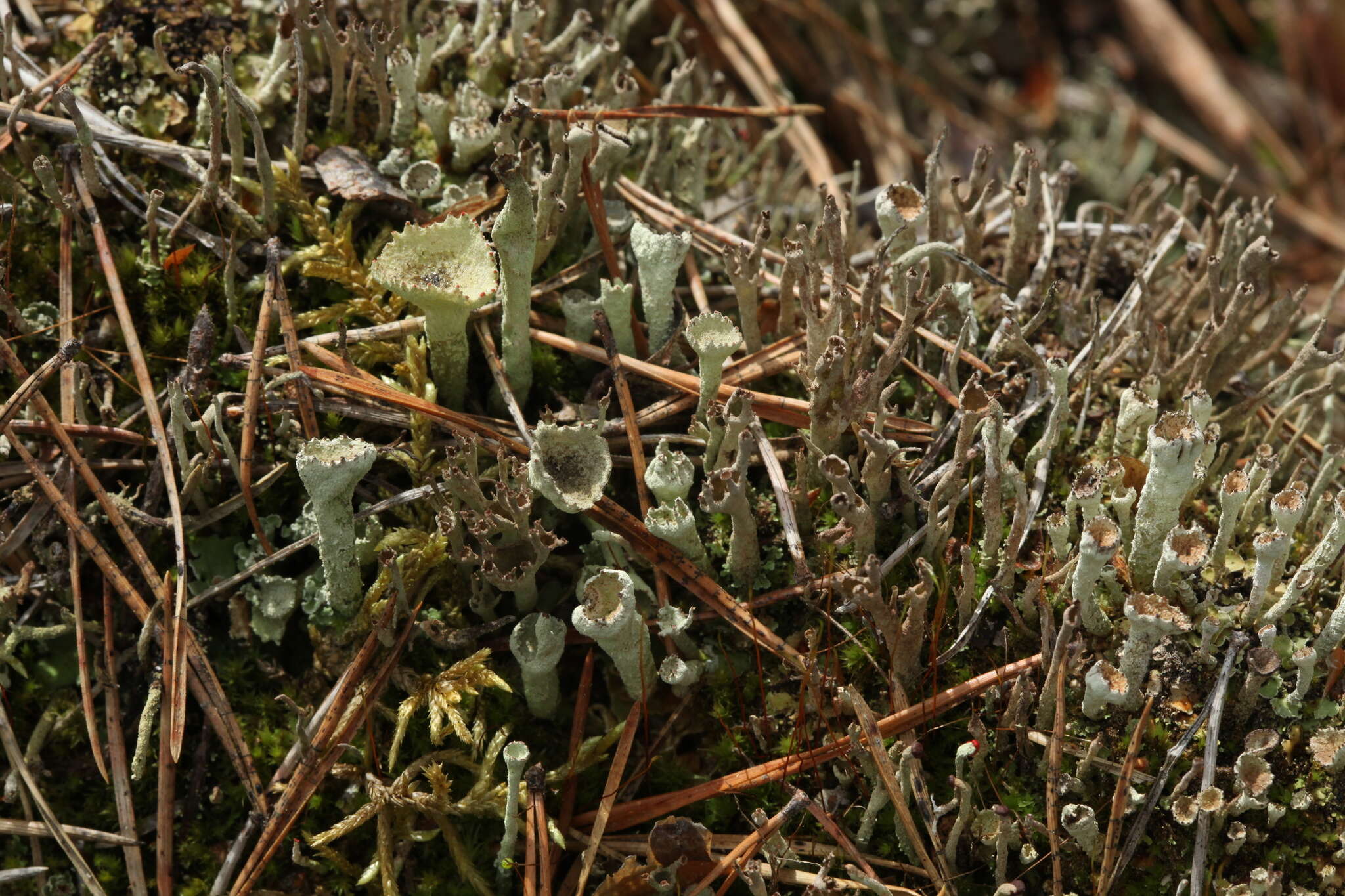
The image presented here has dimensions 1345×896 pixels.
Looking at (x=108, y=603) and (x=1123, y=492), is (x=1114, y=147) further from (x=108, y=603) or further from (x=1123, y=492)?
(x=108, y=603)

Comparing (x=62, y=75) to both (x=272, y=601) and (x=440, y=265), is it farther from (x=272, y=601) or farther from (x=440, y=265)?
(x=272, y=601)

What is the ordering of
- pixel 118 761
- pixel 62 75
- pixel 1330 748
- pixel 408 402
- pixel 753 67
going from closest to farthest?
1. pixel 1330 748
2. pixel 118 761
3. pixel 408 402
4. pixel 62 75
5. pixel 753 67

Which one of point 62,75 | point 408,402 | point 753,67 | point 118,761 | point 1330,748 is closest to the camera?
point 1330,748

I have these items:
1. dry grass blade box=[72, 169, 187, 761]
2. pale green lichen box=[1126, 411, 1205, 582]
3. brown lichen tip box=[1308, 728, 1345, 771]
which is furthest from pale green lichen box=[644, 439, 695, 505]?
brown lichen tip box=[1308, 728, 1345, 771]

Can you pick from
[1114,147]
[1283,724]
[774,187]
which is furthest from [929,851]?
[1114,147]

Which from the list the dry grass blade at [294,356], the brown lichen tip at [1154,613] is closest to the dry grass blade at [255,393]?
the dry grass blade at [294,356]

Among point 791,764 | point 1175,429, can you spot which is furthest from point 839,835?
point 1175,429
